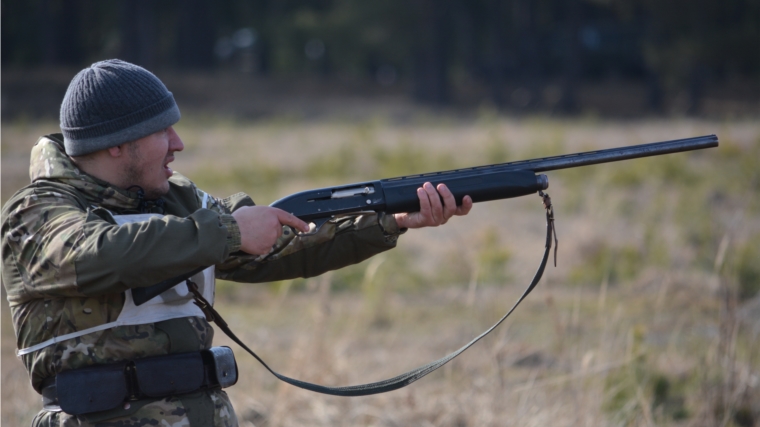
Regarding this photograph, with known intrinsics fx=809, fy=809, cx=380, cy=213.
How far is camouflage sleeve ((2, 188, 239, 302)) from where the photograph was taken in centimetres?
208

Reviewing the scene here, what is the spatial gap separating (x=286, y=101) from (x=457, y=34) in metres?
10.2

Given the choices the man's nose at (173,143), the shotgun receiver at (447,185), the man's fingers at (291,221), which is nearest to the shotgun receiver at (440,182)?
the shotgun receiver at (447,185)

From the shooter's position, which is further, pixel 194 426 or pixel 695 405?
pixel 695 405

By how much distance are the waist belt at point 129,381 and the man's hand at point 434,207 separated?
835 millimetres

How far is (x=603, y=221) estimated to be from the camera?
10125 mm

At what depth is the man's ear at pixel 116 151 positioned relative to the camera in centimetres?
235

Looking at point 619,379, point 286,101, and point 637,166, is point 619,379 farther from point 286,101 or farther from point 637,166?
point 286,101

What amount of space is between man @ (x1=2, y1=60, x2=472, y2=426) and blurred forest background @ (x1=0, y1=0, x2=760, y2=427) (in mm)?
1958

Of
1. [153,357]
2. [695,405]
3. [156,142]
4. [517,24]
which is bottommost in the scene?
[695,405]

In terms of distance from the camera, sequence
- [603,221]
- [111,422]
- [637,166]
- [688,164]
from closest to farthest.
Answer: [111,422] < [603,221] < [637,166] < [688,164]

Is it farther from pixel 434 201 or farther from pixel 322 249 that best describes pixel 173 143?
pixel 434 201

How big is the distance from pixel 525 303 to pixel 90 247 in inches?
257

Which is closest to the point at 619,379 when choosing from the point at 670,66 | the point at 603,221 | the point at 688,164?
the point at 603,221

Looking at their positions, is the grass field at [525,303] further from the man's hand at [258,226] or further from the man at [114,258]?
the man at [114,258]
